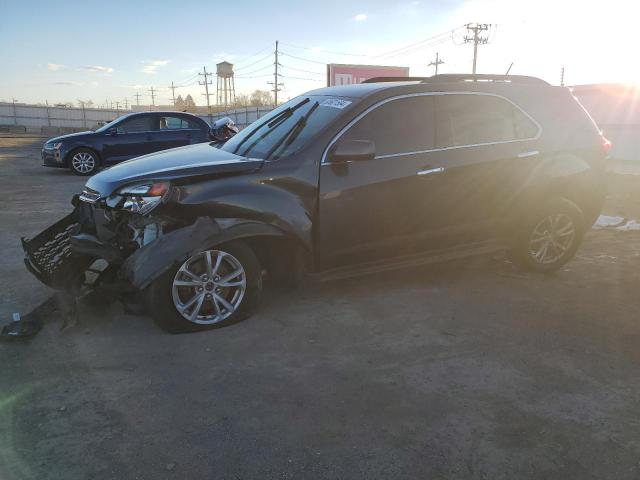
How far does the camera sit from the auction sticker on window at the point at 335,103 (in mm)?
4238

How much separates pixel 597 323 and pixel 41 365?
4.03 m

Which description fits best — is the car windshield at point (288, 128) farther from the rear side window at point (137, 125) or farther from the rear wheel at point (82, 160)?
the rear wheel at point (82, 160)

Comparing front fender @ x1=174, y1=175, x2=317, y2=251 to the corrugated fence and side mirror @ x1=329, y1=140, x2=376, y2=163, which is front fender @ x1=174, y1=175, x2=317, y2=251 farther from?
the corrugated fence

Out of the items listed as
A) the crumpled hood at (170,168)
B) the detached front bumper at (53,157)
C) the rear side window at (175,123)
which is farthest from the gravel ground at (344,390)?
the detached front bumper at (53,157)

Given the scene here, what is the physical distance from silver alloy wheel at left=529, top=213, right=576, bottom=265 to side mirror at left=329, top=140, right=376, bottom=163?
2072mm

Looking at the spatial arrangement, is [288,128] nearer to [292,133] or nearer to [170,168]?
[292,133]

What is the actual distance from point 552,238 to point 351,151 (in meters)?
2.50

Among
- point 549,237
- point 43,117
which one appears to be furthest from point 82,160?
point 43,117

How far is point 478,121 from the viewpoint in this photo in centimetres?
464

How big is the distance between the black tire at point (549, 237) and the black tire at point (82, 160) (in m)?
11.5

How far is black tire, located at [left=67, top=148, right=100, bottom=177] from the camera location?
13.1 metres

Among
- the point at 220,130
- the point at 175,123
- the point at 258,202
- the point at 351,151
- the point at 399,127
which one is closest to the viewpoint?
the point at 258,202

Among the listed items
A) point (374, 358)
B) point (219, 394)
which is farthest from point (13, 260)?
point (374, 358)

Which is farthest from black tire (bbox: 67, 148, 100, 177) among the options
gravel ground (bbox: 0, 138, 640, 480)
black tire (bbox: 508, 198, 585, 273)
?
black tire (bbox: 508, 198, 585, 273)
